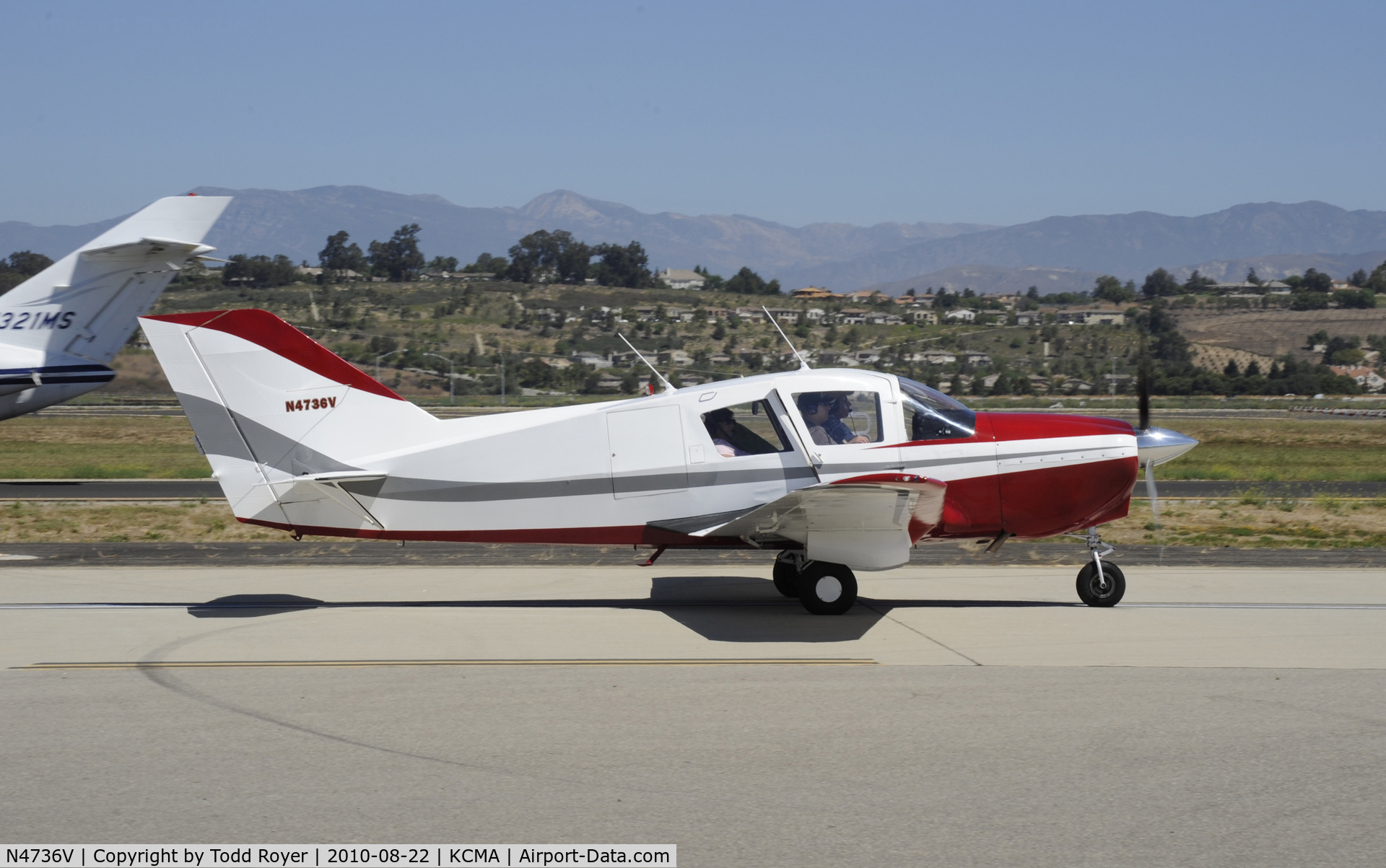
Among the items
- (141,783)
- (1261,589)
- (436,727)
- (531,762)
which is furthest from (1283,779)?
(1261,589)

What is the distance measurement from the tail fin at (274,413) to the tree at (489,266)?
116175 millimetres

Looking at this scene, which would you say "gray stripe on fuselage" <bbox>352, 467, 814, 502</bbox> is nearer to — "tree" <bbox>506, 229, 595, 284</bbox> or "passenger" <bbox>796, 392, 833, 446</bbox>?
"passenger" <bbox>796, 392, 833, 446</bbox>

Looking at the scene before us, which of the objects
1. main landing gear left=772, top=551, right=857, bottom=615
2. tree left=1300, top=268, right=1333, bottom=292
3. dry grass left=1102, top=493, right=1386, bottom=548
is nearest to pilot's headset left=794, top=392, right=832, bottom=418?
main landing gear left=772, top=551, right=857, bottom=615

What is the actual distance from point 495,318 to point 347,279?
21.8 m

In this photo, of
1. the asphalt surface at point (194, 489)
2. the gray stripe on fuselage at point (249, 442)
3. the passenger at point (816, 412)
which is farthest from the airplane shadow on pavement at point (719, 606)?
the asphalt surface at point (194, 489)

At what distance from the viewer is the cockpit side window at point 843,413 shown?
9.31 metres

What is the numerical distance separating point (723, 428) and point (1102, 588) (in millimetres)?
3807

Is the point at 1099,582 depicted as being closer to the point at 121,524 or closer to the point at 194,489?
the point at 121,524

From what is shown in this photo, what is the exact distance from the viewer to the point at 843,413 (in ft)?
30.7

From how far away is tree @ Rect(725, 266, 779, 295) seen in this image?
397 feet

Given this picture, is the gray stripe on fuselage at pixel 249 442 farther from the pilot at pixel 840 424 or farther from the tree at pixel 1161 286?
the tree at pixel 1161 286

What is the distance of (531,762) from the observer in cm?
544

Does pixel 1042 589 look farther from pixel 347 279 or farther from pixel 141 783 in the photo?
pixel 347 279

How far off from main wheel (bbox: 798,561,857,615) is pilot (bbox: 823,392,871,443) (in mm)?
1108
